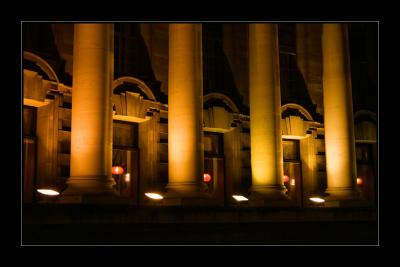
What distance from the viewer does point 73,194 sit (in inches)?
977

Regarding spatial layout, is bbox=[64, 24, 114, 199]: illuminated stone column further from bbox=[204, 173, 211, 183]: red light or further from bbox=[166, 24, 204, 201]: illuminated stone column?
bbox=[204, 173, 211, 183]: red light

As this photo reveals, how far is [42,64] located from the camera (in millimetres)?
30047

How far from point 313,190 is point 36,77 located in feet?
68.0

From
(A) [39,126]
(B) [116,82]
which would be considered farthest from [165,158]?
(A) [39,126]

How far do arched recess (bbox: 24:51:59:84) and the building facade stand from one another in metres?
0.05

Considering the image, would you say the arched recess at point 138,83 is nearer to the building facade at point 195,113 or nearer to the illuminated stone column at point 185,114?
the building facade at point 195,113

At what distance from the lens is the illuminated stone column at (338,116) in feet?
115

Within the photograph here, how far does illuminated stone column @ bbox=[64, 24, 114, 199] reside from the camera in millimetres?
25125

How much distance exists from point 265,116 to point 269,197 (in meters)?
4.30

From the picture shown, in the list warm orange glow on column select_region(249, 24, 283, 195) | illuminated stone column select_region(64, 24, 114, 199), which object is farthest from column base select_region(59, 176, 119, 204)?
warm orange glow on column select_region(249, 24, 283, 195)

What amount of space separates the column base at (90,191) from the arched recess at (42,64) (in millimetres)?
7179

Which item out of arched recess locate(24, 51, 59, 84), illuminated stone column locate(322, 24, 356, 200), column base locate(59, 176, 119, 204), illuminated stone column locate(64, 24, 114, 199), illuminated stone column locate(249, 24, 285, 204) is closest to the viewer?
column base locate(59, 176, 119, 204)

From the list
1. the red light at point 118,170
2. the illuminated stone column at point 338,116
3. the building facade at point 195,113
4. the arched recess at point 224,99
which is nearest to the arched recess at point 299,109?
the building facade at point 195,113

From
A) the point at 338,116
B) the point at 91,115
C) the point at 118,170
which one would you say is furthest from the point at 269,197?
the point at 91,115
